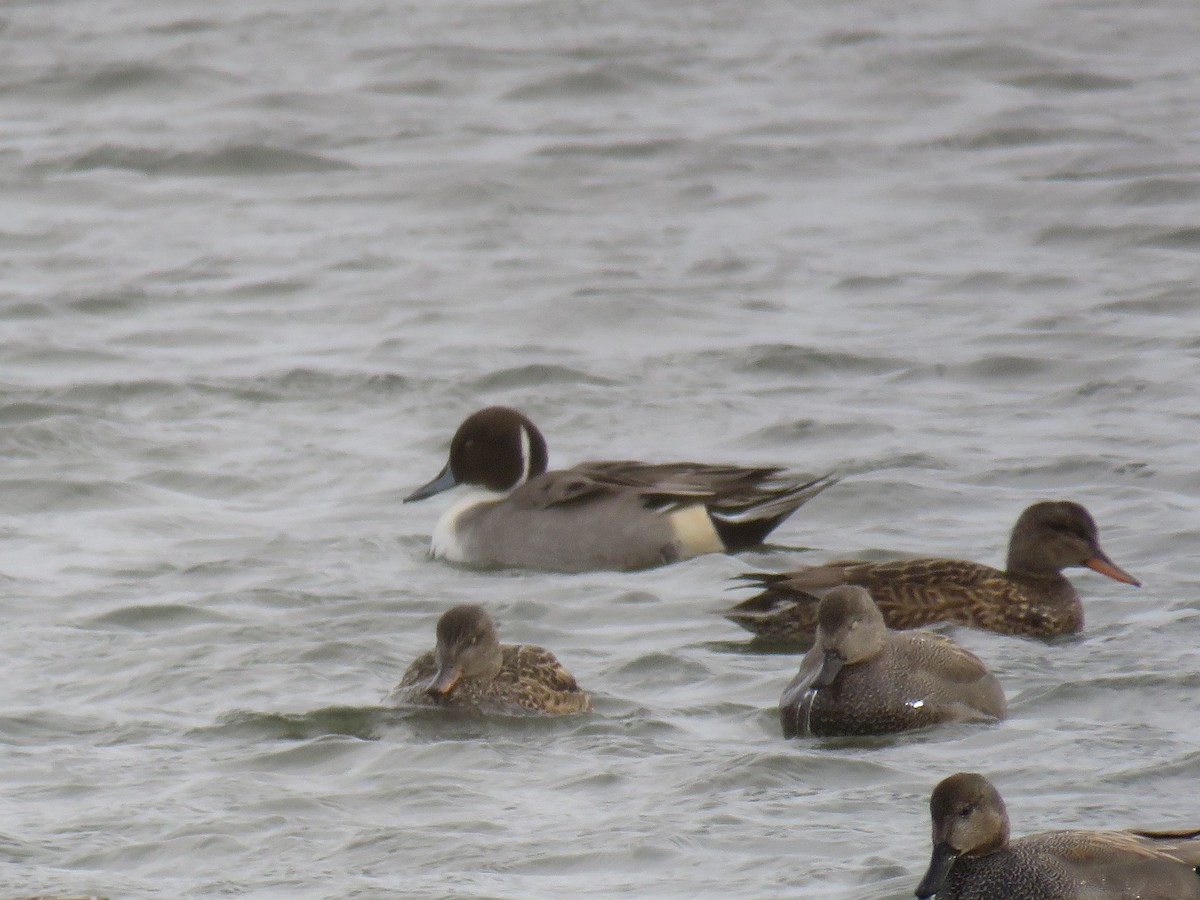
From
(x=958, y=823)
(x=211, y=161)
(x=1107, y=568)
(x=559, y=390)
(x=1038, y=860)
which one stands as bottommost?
(x=1107, y=568)

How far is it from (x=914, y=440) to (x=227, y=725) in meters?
5.23

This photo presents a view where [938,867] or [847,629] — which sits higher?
[847,629]

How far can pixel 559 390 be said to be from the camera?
13875mm

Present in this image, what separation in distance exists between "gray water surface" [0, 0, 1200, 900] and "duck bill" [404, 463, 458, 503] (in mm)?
199

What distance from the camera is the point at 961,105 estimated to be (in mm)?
21016

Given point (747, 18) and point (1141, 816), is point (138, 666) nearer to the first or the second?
point (1141, 816)

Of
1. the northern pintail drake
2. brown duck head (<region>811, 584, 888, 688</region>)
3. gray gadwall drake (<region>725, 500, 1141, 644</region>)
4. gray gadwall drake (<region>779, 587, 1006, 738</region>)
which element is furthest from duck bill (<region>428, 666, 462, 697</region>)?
the northern pintail drake

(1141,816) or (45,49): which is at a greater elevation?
(45,49)

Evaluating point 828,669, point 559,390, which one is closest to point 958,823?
point 828,669

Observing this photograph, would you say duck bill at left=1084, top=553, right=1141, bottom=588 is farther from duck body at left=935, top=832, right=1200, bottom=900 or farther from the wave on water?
the wave on water

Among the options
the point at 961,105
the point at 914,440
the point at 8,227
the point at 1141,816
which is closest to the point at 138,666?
the point at 1141,816

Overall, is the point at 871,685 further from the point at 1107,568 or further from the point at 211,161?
the point at 211,161

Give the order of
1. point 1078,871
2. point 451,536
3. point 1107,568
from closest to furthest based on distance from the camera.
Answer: point 1078,871 < point 1107,568 < point 451,536

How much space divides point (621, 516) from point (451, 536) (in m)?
0.78
